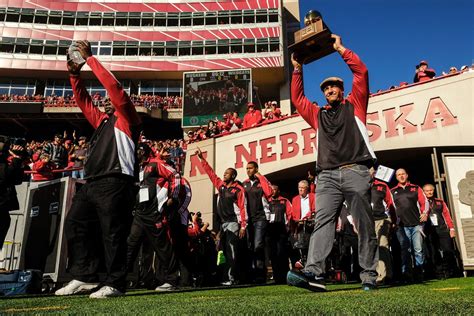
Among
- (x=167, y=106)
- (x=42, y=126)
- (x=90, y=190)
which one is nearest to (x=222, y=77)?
(x=167, y=106)

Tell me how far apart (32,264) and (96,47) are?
1410 inches

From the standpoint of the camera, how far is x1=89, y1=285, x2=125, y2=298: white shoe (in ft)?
10.4

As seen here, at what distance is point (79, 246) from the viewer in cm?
367

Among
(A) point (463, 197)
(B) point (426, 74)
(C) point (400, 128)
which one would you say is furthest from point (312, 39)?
(B) point (426, 74)

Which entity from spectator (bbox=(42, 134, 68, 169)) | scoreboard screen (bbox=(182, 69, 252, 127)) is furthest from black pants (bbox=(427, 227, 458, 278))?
scoreboard screen (bbox=(182, 69, 252, 127))

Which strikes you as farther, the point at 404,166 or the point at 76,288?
the point at 404,166

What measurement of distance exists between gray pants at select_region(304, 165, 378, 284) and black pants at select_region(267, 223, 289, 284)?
303 cm

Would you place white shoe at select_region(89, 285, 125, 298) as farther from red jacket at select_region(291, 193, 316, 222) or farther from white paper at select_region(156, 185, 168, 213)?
red jacket at select_region(291, 193, 316, 222)

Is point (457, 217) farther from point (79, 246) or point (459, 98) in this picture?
point (79, 246)

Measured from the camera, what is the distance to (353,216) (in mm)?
3594

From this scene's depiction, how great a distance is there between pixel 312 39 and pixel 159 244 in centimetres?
336

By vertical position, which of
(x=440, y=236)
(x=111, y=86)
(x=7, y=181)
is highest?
(x=111, y=86)

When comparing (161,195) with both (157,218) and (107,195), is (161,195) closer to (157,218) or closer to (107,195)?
(157,218)

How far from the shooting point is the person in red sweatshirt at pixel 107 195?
Result: 3471mm
